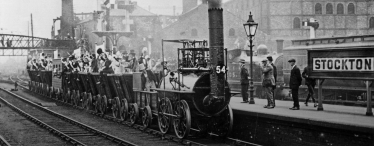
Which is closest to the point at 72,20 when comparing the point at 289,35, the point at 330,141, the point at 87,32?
the point at 87,32

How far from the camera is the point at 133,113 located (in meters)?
15.2

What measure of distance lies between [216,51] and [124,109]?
538 centimetres

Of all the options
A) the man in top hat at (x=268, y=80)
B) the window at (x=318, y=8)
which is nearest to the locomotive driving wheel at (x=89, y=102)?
the man in top hat at (x=268, y=80)

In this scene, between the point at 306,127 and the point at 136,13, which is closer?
the point at 306,127

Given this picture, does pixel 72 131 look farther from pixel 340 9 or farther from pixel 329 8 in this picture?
pixel 340 9

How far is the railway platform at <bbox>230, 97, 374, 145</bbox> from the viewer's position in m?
9.24

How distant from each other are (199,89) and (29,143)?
15.5 ft

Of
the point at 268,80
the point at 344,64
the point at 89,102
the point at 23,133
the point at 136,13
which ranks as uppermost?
the point at 136,13

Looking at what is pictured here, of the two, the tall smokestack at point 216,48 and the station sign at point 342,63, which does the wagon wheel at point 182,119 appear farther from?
the station sign at point 342,63

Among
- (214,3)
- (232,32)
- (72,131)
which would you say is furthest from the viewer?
(232,32)

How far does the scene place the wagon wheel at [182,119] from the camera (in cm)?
1160

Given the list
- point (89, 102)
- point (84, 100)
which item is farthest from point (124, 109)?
point (84, 100)

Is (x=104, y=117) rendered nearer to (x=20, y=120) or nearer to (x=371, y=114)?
(x=20, y=120)

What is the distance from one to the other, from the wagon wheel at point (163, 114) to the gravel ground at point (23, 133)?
2648 mm
